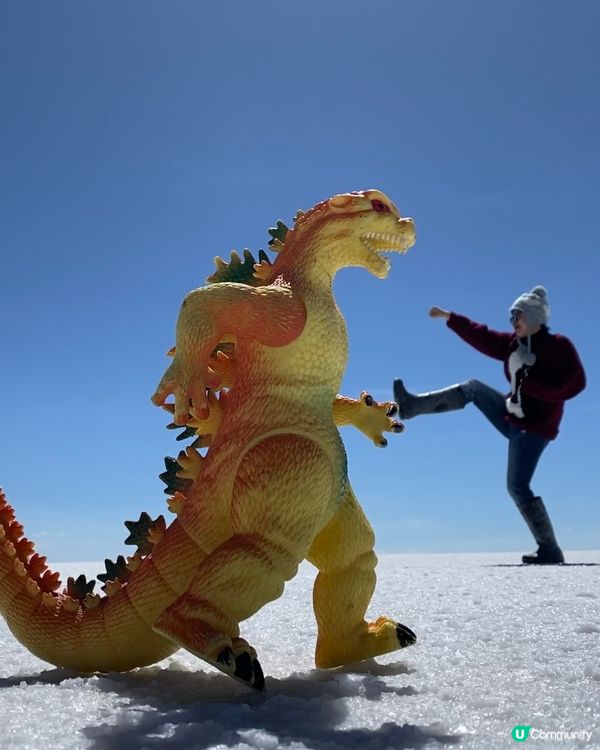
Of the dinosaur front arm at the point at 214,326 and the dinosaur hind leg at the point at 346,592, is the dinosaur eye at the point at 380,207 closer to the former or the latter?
the dinosaur front arm at the point at 214,326

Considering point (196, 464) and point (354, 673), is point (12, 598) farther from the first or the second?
point (354, 673)

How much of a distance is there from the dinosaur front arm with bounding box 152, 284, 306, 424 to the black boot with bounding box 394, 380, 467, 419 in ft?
9.84

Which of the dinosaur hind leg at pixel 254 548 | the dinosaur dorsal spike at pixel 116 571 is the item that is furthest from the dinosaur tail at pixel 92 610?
the dinosaur hind leg at pixel 254 548

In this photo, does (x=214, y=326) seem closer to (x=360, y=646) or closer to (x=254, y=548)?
(x=254, y=548)

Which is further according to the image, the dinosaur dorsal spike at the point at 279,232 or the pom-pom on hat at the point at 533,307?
the pom-pom on hat at the point at 533,307

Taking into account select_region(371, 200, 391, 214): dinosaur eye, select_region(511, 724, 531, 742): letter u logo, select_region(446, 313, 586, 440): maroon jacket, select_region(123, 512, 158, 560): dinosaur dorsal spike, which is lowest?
select_region(511, 724, 531, 742): letter u logo

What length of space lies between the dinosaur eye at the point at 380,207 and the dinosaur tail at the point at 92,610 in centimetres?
86

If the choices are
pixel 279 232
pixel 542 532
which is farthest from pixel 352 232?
pixel 542 532

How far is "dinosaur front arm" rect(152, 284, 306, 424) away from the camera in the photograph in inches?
59.2

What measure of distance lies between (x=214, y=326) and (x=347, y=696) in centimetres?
77

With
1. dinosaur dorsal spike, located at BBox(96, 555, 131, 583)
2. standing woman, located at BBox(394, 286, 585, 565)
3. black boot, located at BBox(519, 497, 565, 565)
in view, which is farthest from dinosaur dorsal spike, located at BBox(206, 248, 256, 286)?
black boot, located at BBox(519, 497, 565, 565)

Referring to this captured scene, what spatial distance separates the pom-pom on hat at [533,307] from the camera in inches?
167

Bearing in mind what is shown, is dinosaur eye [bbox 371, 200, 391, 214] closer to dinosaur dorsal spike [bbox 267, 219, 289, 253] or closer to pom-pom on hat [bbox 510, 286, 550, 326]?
dinosaur dorsal spike [bbox 267, 219, 289, 253]

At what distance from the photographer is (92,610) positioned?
165cm
